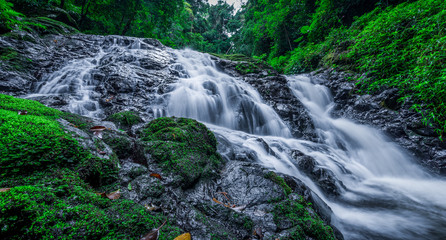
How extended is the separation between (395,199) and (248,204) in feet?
12.9

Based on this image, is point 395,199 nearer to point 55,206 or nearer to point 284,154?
point 284,154

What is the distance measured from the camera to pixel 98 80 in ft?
22.1

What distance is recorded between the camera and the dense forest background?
5.41m

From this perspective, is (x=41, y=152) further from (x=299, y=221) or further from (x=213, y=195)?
(x=299, y=221)

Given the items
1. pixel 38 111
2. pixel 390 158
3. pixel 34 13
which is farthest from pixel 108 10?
pixel 390 158

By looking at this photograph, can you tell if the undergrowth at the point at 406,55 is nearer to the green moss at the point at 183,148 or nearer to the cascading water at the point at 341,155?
the cascading water at the point at 341,155

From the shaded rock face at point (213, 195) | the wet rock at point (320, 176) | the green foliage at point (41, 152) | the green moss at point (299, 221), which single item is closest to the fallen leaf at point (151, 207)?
the shaded rock face at point (213, 195)

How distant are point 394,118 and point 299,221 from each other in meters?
6.69

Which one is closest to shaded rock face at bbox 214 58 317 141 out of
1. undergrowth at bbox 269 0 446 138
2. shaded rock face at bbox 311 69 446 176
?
shaded rock face at bbox 311 69 446 176

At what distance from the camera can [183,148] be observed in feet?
8.43

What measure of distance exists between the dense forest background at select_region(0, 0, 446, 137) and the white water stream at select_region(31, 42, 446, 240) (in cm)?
161

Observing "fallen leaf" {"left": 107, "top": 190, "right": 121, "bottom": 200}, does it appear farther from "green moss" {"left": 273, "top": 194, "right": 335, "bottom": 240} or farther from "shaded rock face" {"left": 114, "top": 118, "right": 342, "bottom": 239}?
"green moss" {"left": 273, "top": 194, "right": 335, "bottom": 240}

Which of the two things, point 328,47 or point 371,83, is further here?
point 328,47

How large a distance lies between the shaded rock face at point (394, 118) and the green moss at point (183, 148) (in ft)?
20.7
